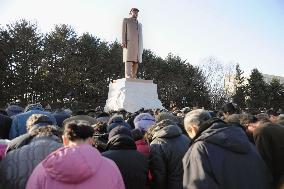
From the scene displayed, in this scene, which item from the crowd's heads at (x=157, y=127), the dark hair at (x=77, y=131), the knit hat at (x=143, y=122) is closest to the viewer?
the dark hair at (x=77, y=131)

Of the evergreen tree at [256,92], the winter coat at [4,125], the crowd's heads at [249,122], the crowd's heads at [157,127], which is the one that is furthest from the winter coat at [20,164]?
the evergreen tree at [256,92]

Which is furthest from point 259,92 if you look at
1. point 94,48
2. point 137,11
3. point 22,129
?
point 22,129

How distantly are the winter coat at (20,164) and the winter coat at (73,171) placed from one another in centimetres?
42

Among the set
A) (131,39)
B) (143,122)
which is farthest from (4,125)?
(131,39)

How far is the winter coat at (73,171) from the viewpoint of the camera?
262 centimetres

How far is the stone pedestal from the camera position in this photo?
1553cm

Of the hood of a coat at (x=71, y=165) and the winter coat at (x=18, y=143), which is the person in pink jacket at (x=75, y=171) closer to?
the hood of a coat at (x=71, y=165)

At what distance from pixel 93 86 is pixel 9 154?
24774mm

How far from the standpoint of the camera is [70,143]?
9.96 ft

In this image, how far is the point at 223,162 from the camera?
120 inches

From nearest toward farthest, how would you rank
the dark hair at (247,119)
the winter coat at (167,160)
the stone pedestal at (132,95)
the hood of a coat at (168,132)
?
the winter coat at (167,160) → the hood of a coat at (168,132) → the dark hair at (247,119) → the stone pedestal at (132,95)

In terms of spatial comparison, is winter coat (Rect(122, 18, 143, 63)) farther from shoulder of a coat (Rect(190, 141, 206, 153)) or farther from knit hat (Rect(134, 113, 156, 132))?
shoulder of a coat (Rect(190, 141, 206, 153))

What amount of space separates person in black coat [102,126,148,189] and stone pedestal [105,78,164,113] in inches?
449

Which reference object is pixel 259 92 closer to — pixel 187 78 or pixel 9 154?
pixel 187 78
